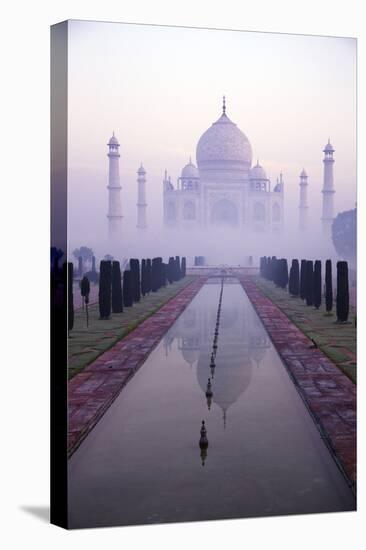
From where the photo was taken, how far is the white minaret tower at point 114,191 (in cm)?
561

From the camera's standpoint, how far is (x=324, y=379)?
268 inches

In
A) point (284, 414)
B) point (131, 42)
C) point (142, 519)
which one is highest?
point (131, 42)

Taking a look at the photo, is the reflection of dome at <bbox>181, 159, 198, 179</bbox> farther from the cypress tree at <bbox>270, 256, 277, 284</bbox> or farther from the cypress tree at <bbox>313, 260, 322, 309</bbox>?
the cypress tree at <bbox>313, 260, 322, 309</bbox>

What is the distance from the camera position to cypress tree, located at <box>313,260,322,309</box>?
35.4 feet

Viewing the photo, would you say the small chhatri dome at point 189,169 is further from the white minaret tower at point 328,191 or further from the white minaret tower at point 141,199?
the white minaret tower at point 328,191

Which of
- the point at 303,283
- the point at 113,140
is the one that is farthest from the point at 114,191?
the point at 303,283

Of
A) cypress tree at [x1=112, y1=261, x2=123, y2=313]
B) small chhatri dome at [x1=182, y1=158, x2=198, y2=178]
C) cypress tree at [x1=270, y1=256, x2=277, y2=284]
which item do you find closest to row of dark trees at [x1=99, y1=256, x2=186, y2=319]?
cypress tree at [x1=112, y1=261, x2=123, y2=313]

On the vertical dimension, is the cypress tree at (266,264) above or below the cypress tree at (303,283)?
above

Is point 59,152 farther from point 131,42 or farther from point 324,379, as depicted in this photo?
point 324,379

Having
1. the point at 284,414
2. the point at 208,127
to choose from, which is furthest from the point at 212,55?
the point at 284,414

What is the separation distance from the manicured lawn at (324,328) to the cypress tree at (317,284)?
136mm

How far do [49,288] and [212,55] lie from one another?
7.14ft

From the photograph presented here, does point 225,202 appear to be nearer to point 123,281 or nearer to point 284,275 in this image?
point 284,275

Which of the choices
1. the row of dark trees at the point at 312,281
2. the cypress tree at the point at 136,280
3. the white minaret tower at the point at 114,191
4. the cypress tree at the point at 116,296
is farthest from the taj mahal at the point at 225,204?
the cypress tree at the point at 116,296
